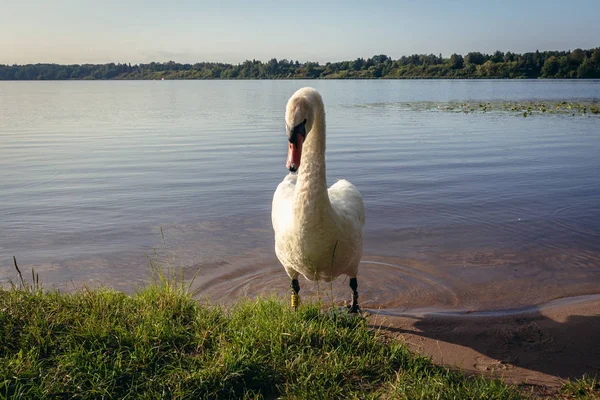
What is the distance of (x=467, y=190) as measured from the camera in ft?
43.5

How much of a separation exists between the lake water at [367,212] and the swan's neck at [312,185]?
2406 millimetres

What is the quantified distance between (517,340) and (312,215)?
8.81 ft

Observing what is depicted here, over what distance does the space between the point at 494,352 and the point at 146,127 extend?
26.4 metres

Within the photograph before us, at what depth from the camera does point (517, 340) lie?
221 inches

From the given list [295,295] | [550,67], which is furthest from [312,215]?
[550,67]

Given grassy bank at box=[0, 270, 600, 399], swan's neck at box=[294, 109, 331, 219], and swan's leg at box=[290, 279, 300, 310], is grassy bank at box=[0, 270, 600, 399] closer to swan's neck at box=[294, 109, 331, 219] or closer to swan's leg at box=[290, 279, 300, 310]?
swan's leg at box=[290, 279, 300, 310]

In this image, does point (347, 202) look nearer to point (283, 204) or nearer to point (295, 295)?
point (283, 204)

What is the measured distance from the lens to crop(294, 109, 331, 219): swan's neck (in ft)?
16.6

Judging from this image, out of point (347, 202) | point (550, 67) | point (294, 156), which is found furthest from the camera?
point (550, 67)

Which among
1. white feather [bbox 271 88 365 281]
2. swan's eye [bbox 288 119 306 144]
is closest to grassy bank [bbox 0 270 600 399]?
white feather [bbox 271 88 365 281]

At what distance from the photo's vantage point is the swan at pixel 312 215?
505 cm

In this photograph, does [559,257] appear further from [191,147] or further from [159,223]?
[191,147]

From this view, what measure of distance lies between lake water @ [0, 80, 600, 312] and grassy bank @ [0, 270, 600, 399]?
2.19 meters

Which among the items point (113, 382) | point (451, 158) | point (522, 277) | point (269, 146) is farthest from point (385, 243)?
point (269, 146)
